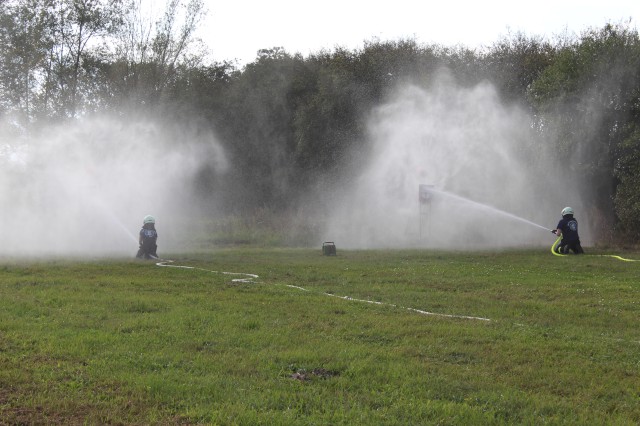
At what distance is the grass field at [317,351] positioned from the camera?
6633mm

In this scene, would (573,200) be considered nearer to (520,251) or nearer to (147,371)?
(520,251)

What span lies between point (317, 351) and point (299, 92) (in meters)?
44.8

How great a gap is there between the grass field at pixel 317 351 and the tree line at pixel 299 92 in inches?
645

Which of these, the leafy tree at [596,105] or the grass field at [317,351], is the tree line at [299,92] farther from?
the grass field at [317,351]

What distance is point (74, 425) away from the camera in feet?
20.2

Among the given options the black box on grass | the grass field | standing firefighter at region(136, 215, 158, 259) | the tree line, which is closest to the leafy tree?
the tree line

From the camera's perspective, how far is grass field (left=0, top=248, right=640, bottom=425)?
6633 millimetres

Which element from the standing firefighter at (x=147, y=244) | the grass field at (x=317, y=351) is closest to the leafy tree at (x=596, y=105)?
the grass field at (x=317, y=351)

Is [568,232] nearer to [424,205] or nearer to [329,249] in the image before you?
[329,249]

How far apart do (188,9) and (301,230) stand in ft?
73.2

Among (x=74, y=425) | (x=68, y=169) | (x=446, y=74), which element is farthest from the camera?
(x=446, y=74)

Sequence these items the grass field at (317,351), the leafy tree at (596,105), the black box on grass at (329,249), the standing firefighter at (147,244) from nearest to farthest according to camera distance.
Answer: the grass field at (317,351), the standing firefighter at (147,244), the black box on grass at (329,249), the leafy tree at (596,105)

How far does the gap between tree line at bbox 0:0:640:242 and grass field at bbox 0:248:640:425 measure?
16.4 meters

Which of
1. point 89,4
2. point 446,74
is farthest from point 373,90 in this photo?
point 89,4
